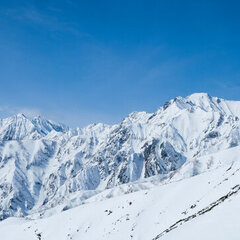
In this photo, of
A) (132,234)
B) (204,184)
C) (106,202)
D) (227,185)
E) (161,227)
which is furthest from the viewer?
(106,202)

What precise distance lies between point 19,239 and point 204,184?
128 ft

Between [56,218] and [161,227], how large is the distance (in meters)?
31.3

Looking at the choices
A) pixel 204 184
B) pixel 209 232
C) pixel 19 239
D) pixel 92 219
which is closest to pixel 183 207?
pixel 204 184

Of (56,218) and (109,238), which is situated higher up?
(56,218)

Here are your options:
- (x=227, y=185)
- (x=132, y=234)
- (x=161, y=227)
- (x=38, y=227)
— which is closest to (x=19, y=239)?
(x=38, y=227)

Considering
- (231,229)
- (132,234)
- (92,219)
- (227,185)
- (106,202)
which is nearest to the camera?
(231,229)

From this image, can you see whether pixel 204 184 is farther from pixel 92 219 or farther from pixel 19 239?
pixel 19 239

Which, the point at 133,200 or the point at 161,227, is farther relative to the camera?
the point at 133,200

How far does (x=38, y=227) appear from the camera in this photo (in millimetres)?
69000

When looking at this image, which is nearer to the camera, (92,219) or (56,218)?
(92,219)

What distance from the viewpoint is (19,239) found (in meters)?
66.2

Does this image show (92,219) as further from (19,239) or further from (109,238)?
(19,239)

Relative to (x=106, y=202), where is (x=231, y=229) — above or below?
below

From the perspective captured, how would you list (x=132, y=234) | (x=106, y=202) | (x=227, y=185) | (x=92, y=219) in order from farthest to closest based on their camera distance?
(x=106, y=202), (x=92, y=219), (x=132, y=234), (x=227, y=185)
